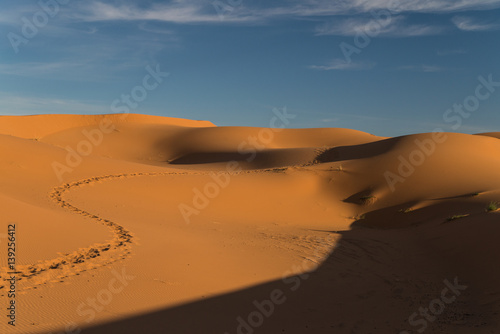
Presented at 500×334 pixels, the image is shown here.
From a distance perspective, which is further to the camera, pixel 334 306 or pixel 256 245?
pixel 256 245

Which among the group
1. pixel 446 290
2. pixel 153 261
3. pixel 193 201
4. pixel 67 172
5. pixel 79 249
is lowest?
pixel 446 290

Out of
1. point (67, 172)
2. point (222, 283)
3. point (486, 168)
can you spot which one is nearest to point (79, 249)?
point (222, 283)

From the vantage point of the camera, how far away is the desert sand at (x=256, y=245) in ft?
18.9

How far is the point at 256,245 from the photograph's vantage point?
10.1 metres

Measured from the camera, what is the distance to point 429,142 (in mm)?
23750

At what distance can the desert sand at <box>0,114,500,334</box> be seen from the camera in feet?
18.9

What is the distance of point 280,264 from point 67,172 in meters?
12.4

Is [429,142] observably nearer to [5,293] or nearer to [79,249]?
[79,249]

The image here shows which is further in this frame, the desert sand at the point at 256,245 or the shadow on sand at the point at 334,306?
the desert sand at the point at 256,245

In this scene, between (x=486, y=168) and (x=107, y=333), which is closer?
(x=107, y=333)

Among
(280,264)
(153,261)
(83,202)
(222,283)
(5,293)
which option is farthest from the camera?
(83,202)

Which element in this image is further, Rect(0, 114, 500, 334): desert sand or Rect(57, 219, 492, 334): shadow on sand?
Rect(0, 114, 500, 334): desert sand

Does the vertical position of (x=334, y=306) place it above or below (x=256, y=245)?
below

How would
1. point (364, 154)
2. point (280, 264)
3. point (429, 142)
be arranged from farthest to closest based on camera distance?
point (364, 154) → point (429, 142) → point (280, 264)
